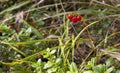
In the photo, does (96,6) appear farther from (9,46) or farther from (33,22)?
(9,46)

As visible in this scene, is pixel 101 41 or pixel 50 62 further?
pixel 101 41

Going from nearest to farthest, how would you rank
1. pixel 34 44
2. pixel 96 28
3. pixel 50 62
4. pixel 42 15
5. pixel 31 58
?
pixel 50 62
pixel 31 58
pixel 34 44
pixel 96 28
pixel 42 15

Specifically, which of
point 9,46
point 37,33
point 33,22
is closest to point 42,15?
point 33,22

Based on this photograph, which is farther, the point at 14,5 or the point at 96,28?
the point at 14,5

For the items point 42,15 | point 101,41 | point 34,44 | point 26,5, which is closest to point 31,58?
point 34,44

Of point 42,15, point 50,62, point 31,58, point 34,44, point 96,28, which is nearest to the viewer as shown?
point 50,62

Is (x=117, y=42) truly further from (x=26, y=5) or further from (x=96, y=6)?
(x=26, y=5)

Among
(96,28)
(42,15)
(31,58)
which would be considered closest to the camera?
(31,58)

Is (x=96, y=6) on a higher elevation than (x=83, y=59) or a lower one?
higher
